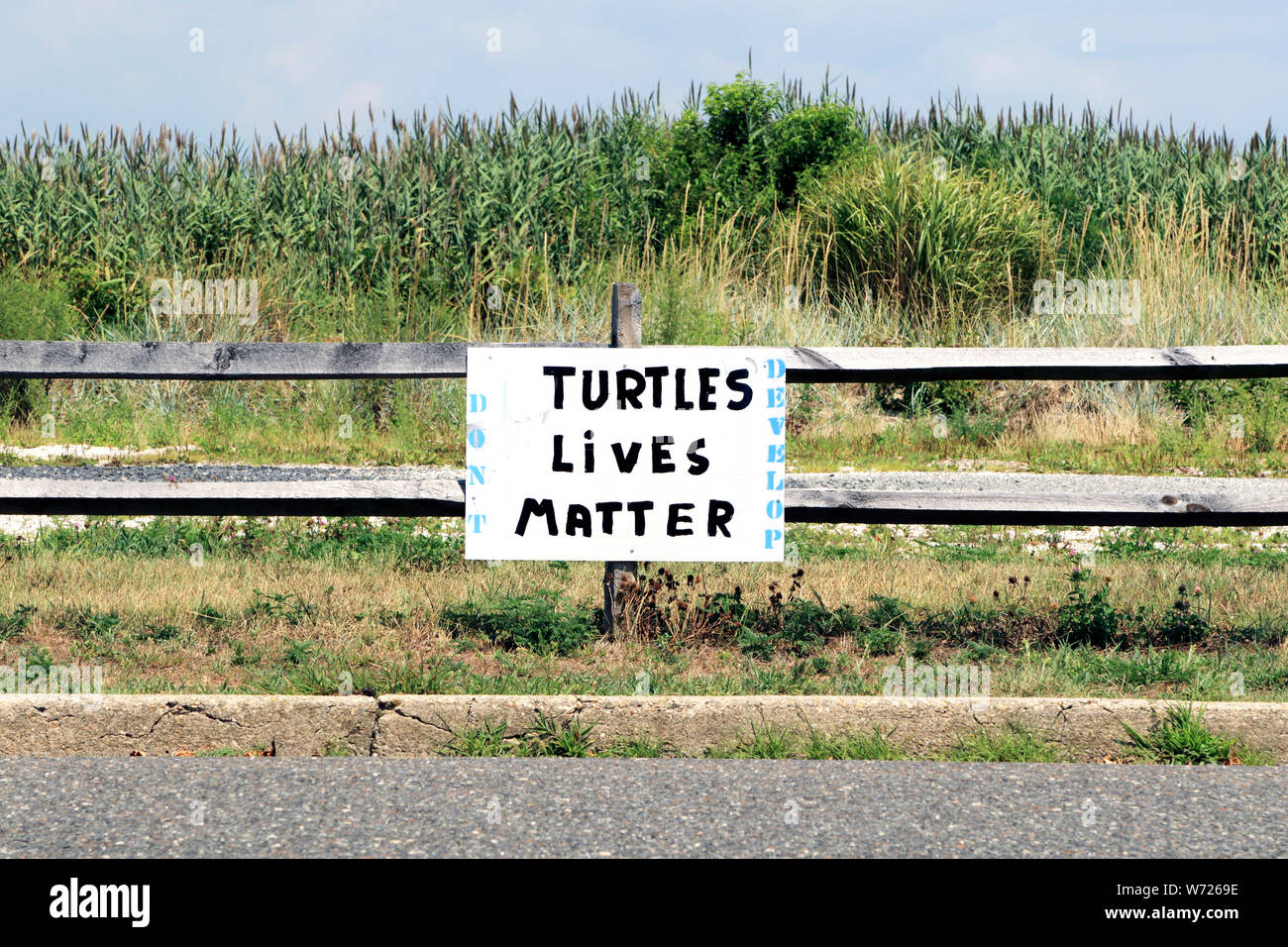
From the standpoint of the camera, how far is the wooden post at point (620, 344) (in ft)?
17.5

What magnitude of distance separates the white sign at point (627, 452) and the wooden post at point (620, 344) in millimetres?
106

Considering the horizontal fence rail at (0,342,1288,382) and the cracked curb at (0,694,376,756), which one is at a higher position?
the horizontal fence rail at (0,342,1288,382)

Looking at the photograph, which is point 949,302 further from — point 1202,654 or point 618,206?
point 1202,654

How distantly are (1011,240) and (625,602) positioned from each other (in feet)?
35.9

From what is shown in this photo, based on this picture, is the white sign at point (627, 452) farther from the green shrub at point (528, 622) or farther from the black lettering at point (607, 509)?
the green shrub at point (528, 622)

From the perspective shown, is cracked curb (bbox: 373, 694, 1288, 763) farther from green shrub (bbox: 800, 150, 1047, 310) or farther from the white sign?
green shrub (bbox: 800, 150, 1047, 310)

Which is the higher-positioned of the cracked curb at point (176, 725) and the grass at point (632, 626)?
the grass at point (632, 626)

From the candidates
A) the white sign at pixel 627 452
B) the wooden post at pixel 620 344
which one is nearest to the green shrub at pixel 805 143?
the wooden post at pixel 620 344

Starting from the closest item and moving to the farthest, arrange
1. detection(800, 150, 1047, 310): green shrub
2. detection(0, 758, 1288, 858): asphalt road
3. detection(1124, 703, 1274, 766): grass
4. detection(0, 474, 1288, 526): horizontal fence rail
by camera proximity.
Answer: detection(0, 758, 1288, 858): asphalt road
detection(1124, 703, 1274, 766): grass
detection(0, 474, 1288, 526): horizontal fence rail
detection(800, 150, 1047, 310): green shrub

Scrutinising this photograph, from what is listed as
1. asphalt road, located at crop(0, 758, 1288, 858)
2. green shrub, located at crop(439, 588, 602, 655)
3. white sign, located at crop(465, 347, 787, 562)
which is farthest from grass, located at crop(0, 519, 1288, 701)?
asphalt road, located at crop(0, 758, 1288, 858)

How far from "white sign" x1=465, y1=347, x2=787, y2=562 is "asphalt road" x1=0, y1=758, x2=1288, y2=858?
4.88 feet

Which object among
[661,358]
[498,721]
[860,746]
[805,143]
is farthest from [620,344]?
[805,143]

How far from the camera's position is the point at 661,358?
5289 mm

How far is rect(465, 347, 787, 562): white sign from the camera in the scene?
17.3 feet
